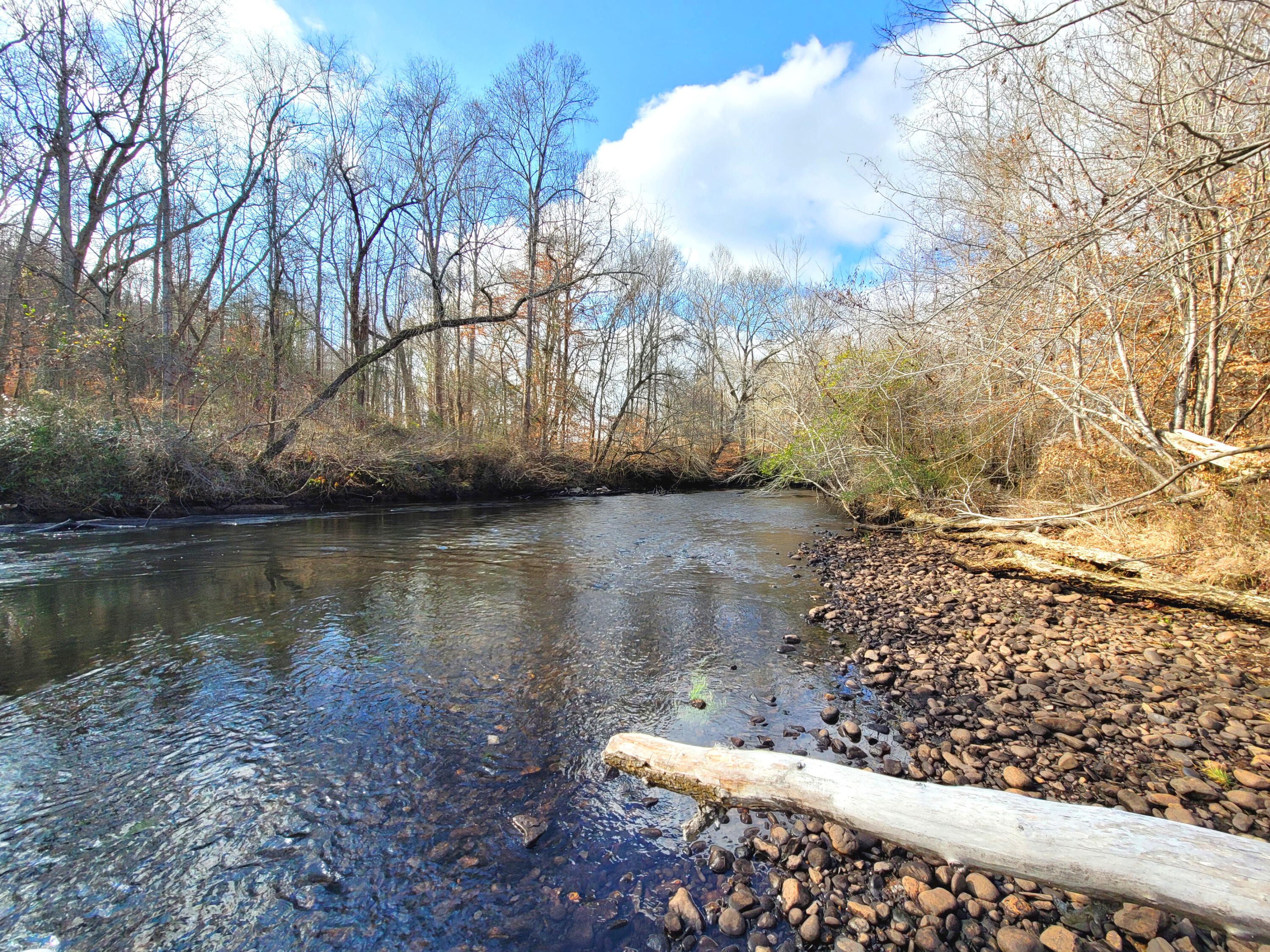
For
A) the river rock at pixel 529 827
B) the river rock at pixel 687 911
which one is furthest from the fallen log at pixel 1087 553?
the river rock at pixel 529 827

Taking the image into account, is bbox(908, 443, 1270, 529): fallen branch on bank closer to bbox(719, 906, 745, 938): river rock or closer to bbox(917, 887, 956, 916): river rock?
bbox(917, 887, 956, 916): river rock

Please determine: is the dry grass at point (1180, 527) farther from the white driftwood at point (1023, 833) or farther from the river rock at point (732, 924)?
the river rock at point (732, 924)

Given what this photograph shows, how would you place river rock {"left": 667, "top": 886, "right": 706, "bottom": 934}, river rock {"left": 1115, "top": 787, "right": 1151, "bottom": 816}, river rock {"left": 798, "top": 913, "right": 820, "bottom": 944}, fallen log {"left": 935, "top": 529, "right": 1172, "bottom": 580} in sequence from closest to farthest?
1. river rock {"left": 798, "top": 913, "right": 820, "bottom": 944}
2. river rock {"left": 667, "top": 886, "right": 706, "bottom": 934}
3. river rock {"left": 1115, "top": 787, "right": 1151, "bottom": 816}
4. fallen log {"left": 935, "top": 529, "right": 1172, "bottom": 580}

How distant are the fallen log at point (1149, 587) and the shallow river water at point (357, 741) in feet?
8.93

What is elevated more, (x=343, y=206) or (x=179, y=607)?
(x=343, y=206)

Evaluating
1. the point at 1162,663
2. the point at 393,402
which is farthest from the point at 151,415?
A: the point at 1162,663

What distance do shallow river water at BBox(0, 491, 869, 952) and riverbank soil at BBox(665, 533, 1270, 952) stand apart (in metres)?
0.33

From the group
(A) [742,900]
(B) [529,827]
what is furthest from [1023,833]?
(B) [529,827]

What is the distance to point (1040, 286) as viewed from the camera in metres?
5.23

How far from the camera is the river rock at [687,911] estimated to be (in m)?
2.14

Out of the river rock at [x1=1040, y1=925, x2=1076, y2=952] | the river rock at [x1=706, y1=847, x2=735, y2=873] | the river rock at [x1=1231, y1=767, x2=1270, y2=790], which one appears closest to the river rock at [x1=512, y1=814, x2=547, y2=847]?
the river rock at [x1=706, y1=847, x2=735, y2=873]

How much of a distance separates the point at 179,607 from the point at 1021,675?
8.53 metres

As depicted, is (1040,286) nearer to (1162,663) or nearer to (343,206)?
(1162,663)

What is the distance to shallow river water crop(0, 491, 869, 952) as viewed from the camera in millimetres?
2240
